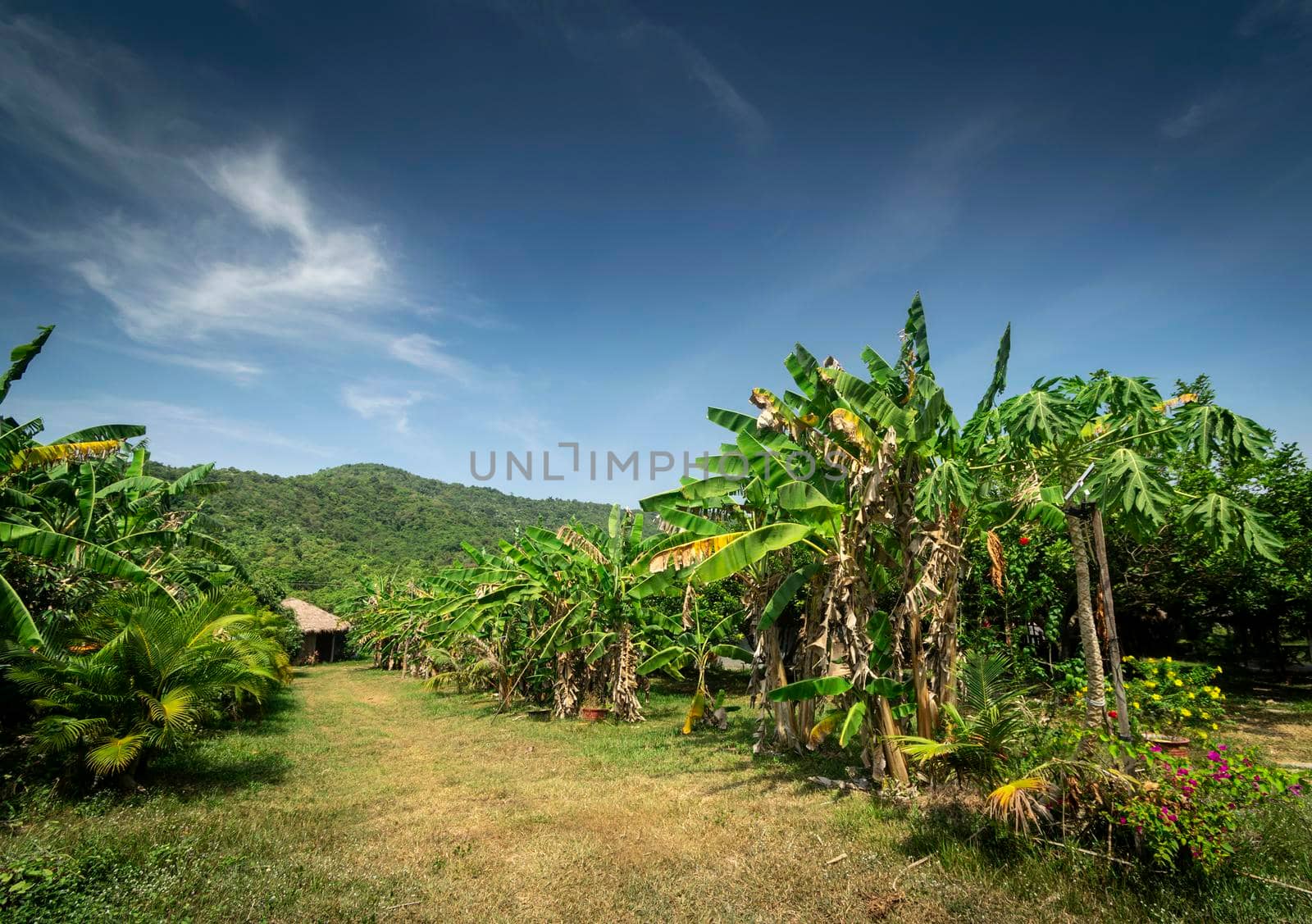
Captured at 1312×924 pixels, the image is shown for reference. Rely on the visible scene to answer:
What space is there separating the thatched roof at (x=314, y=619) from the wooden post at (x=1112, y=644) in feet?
126

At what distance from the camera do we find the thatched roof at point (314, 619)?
1422 inches

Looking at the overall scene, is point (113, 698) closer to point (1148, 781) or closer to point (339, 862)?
point (339, 862)

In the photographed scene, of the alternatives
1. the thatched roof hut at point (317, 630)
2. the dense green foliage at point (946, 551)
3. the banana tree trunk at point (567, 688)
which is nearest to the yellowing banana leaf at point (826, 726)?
the dense green foliage at point (946, 551)

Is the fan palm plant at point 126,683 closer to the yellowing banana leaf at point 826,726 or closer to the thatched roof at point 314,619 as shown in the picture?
the yellowing banana leaf at point 826,726

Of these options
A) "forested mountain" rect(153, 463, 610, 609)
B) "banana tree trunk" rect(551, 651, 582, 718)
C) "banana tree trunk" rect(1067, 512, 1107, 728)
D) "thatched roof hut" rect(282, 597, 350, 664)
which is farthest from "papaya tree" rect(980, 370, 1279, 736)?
"thatched roof hut" rect(282, 597, 350, 664)

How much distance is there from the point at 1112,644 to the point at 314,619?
134ft

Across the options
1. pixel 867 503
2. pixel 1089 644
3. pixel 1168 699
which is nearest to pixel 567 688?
Answer: pixel 867 503

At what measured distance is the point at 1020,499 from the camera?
24.1 ft

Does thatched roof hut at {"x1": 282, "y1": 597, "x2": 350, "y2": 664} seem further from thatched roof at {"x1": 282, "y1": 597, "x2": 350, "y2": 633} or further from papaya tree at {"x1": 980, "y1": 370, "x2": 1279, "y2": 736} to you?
papaya tree at {"x1": 980, "y1": 370, "x2": 1279, "y2": 736}

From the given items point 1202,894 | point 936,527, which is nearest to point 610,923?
point 1202,894

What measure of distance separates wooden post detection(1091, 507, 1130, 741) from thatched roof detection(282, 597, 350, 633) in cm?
3842

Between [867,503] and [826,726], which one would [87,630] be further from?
[867,503]

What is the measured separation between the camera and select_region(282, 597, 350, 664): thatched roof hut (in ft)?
120

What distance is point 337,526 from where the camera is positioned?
64.4 metres
